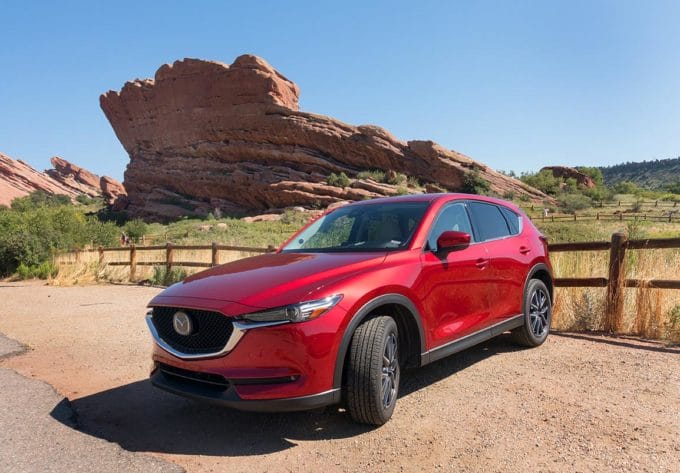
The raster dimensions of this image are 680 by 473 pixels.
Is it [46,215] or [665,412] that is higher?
[46,215]

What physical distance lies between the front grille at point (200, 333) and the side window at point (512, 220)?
3.51m

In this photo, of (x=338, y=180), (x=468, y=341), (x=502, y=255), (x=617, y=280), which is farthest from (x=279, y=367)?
(x=338, y=180)

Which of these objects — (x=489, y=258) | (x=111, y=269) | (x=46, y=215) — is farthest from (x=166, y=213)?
(x=489, y=258)

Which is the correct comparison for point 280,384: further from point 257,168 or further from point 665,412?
point 257,168

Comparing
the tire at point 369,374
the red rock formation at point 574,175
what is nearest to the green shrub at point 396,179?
the red rock formation at point 574,175

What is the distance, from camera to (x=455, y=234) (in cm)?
391

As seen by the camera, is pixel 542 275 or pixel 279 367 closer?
pixel 279 367

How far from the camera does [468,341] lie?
4.20 metres

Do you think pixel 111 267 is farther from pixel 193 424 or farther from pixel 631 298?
pixel 631 298

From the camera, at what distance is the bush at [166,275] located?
13.6 metres

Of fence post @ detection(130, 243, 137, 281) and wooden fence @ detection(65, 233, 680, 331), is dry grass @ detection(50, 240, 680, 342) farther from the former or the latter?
fence post @ detection(130, 243, 137, 281)

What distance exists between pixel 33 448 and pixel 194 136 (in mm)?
64477

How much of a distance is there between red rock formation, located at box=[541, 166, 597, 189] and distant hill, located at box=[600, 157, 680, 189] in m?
25.4

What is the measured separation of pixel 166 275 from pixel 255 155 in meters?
46.6
